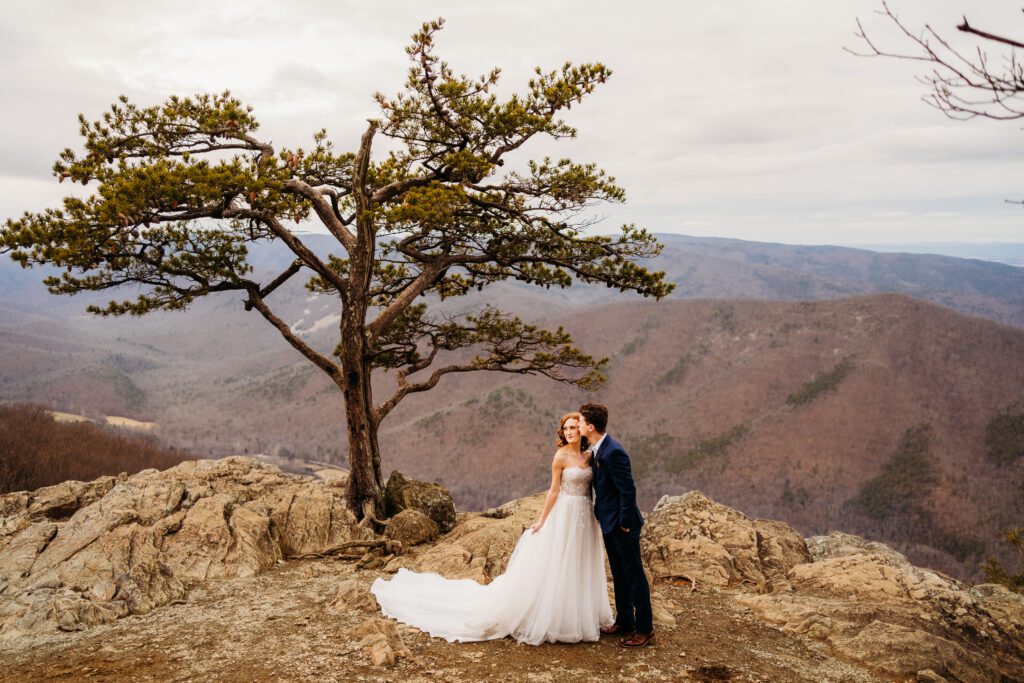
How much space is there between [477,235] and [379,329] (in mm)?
2760

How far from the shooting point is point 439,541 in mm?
11445

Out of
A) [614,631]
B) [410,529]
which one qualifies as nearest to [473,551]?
[410,529]

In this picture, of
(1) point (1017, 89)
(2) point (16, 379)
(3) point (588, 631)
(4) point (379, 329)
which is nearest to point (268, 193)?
(4) point (379, 329)

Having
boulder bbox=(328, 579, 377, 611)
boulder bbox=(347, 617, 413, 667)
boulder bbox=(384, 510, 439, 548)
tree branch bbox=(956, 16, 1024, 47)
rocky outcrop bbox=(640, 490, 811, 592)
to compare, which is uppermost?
tree branch bbox=(956, 16, 1024, 47)

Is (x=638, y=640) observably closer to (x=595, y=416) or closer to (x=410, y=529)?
(x=595, y=416)

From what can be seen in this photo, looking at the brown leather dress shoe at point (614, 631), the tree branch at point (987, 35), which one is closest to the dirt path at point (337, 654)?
the brown leather dress shoe at point (614, 631)

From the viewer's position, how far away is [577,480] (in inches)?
278

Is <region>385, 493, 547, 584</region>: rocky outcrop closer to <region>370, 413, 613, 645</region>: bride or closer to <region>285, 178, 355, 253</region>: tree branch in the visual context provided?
<region>370, 413, 613, 645</region>: bride

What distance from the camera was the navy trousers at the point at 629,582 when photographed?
6.86m

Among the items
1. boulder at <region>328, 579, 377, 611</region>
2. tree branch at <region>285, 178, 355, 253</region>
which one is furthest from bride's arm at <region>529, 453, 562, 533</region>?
tree branch at <region>285, 178, 355, 253</region>

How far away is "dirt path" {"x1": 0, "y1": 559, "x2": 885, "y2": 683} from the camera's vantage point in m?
6.23

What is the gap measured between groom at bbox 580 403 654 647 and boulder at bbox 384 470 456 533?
18.9ft

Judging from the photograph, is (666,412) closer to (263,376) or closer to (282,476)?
(263,376)

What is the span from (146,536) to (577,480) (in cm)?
695
